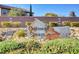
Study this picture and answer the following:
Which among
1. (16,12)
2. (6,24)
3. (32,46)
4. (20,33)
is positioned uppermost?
(16,12)

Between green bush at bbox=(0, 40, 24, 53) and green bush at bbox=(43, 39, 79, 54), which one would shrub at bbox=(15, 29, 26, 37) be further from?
green bush at bbox=(43, 39, 79, 54)

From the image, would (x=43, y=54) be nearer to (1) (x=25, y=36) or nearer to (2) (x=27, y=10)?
(1) (x=25, y=36)

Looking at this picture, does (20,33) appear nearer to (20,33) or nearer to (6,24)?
(20,33)

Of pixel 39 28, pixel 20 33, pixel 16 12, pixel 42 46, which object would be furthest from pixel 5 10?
pixel 42 46

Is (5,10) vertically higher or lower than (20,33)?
higher

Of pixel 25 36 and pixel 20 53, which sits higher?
pixel 25 36

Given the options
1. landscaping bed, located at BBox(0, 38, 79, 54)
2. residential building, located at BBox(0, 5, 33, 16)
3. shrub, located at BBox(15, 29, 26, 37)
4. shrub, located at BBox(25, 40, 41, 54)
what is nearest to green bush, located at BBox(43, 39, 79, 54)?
landscaping bed, located at BBox(0, 38, 79, 54)

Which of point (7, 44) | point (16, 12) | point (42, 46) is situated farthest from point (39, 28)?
point (7, 44)

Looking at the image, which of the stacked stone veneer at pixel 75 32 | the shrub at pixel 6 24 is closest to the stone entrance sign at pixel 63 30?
the stacked stone veneer at pixel 75 32

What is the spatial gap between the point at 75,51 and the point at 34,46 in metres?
0.61

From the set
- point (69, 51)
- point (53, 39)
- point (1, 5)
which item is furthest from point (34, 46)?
point (1, 5)

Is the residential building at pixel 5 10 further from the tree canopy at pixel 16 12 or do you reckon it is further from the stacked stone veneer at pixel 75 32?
the stacked stone veneer at pixel 75 32

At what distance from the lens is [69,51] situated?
3.09m

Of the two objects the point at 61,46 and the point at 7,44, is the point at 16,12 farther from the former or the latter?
the point at 61,46
